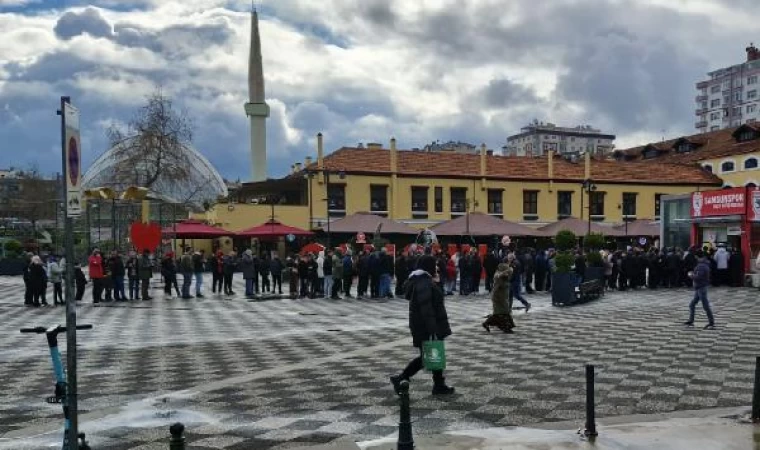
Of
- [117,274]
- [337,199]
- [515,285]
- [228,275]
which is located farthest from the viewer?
[337,199]

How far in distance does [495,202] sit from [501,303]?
33.0 m

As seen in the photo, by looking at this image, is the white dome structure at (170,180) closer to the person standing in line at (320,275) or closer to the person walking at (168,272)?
the person walking at (168,272)

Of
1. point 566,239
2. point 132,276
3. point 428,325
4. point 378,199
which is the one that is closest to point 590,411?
point 428,325

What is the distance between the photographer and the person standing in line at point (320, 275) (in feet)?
79.4

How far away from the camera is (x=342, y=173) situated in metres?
36.0

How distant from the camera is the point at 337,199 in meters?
42.6

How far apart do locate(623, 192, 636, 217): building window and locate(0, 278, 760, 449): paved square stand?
3281 cm

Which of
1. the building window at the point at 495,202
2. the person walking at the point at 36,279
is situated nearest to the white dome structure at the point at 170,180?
the person walking at the point at 36,279

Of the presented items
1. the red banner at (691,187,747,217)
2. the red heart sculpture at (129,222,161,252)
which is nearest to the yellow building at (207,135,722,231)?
the red banner at (691,187,747,217)

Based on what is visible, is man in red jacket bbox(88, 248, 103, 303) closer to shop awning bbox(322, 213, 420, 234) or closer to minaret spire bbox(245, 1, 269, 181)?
shop awning bbox(322, 213, 420, 234)

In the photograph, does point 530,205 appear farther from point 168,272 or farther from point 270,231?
point 168,272

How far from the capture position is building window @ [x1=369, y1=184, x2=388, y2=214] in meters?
43.6

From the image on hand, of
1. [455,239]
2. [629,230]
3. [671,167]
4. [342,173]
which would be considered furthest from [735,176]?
[342,173]

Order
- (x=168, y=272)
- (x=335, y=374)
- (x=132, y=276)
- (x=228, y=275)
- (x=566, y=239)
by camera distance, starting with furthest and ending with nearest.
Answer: (x=566, y=239), (x=228, y=275), (x=168, y=272), (x=132, y=276), (x=335, y=374)
